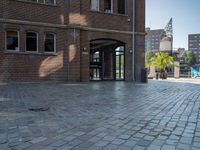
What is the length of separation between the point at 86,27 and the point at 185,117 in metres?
11.8

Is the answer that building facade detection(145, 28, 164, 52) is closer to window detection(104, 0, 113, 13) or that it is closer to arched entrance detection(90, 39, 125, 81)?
arched entrance detection(90, 39, 125, 81)

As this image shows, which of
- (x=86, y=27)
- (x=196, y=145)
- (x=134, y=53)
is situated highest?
(x=86, y=27)

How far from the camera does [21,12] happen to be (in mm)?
13812

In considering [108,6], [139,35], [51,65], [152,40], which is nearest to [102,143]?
[51,65]

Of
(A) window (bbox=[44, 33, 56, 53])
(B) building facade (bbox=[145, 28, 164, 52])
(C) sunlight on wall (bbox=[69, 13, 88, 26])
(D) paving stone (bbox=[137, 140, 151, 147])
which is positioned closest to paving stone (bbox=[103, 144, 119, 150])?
(D) paving stone (bbox=[137, 140, 151, 147])

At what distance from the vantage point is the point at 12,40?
1380 centimetres

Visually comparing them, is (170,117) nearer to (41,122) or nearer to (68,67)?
(41,122)

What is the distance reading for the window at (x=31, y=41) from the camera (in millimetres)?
14258

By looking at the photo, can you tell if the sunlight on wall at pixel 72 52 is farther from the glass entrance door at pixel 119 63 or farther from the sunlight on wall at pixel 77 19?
the glass entrance door at pixel 119 63

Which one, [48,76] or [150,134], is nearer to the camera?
[150,134]

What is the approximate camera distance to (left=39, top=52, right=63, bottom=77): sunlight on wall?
1448cm

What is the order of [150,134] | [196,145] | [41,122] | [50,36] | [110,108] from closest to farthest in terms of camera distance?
[196,145] → [150,134] → [41,122] → [110,108] → [50,36]

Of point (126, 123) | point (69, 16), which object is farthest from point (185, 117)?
point (69, 16)

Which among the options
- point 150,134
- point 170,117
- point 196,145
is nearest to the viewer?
point 196,145
